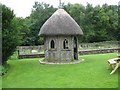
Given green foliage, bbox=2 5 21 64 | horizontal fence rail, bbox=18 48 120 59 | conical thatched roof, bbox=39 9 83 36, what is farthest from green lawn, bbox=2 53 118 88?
horizontal fence rail, bbox=18 48 120 59

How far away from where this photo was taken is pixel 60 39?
21391mm

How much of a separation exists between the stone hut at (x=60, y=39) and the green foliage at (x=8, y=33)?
2.66 m

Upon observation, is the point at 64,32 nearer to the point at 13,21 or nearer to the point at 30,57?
the point at 13,21

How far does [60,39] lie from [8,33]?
177 inches

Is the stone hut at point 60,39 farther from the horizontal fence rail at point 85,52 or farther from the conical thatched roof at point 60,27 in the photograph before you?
the horizontal fence rail at point 85,52

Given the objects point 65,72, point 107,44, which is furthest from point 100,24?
point 65,72

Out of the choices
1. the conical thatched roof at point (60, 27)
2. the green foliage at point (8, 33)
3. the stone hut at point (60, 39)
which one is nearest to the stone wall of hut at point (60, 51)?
the stone hut at point (60, 39)

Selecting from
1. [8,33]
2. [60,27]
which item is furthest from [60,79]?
[60,27]

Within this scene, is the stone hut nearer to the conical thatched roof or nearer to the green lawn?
the conical thatched roof

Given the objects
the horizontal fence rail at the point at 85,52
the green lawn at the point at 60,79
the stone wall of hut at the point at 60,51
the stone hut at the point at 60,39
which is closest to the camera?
the green lawn at the point at 60,79

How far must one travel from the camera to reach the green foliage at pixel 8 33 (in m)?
18.9

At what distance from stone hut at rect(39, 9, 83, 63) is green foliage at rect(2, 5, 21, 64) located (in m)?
2.66

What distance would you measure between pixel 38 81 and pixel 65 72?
2.97m

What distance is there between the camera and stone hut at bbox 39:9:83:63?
69.5 ft
